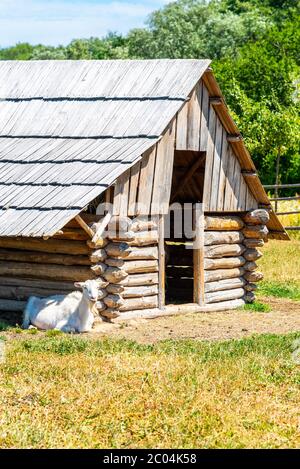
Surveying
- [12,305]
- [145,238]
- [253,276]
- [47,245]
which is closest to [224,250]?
[253,276]

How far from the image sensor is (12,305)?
19.4 m

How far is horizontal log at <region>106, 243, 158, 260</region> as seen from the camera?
61.3 feet

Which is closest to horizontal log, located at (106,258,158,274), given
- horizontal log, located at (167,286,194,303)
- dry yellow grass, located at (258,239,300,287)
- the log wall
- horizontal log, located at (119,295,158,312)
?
the log wall

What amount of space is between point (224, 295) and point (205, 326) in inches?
102

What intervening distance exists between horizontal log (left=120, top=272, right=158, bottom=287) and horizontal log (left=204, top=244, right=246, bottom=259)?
1.49 m

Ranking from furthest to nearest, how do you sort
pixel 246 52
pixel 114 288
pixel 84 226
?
1. pixel 246 52
2. pixel 114 288
3. pixel 84 226

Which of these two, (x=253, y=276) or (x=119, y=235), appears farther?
(x=253, y=276)

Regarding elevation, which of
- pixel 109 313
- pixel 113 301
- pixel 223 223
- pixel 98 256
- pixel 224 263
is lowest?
pixel 109 313

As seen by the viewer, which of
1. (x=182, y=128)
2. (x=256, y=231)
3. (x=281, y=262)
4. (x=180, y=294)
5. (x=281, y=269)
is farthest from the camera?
(x=281, y=262)

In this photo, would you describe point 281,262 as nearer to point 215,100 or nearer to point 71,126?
point 215,100

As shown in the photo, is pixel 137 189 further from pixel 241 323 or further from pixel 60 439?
pixel 60 439
